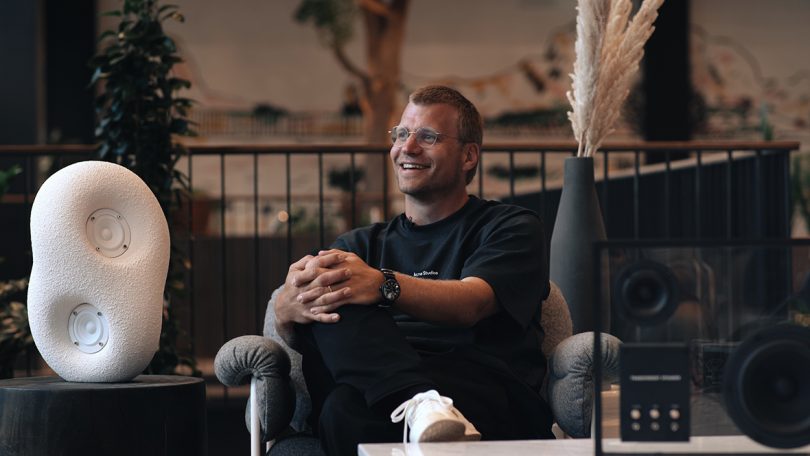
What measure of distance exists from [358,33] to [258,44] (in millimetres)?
930

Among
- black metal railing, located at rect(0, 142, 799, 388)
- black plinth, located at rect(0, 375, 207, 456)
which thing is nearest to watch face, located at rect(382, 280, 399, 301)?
black plinth, located at rect(0, 375, 207, 456)

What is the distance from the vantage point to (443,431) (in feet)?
6.22

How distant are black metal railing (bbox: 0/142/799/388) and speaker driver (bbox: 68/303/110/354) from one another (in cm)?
133

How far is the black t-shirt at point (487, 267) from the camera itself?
2.44 metres

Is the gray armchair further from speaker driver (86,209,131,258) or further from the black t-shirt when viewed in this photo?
speaker driver (86,209,131,258)

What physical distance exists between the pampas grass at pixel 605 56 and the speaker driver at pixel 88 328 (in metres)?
1.36

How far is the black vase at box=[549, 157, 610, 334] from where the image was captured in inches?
118

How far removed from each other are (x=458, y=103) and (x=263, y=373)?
81cm

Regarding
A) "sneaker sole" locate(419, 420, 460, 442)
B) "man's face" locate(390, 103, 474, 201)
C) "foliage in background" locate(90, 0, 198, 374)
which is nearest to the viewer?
"sneaker sole" locate(419, 420, 460, 442)

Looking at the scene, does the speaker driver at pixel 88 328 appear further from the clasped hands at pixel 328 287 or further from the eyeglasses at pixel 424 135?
the eyeglasses at pixel 424 135

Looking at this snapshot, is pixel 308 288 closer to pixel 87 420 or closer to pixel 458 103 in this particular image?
pixel 87 420

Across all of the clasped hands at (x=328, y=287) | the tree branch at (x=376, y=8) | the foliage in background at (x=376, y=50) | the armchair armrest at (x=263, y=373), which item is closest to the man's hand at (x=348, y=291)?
the clasped hands at (x=328, y=287)

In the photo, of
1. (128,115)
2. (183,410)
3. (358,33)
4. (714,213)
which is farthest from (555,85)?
(183,410)

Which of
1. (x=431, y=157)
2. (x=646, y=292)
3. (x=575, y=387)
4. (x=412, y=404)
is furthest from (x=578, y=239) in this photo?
(x=646, y=292)
